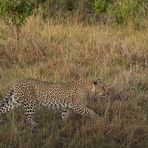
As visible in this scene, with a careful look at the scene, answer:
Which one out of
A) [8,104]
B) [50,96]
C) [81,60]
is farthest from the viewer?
[81,60]

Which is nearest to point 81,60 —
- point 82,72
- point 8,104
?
point 82,72

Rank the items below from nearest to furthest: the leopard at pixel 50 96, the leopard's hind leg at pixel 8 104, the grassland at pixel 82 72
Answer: the grassland at pixel 82 72
the leopard at pixel 50 96
the leopard's hind leg at pixel 8 104

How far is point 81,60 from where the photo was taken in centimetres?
1150

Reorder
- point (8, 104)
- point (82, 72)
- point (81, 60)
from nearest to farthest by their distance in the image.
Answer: point (8, 104) < point (82, 72) < point (81, 60)

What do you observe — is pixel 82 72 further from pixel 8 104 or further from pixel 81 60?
pixel 8 104

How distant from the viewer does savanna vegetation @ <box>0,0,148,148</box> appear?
7812mm

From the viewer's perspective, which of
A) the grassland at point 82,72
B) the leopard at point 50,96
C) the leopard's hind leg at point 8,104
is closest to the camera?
the grassland at point 82,72

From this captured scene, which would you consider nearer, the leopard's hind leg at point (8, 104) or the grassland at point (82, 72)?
the grassland at point (82, 72)

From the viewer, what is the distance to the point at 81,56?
38.6ft

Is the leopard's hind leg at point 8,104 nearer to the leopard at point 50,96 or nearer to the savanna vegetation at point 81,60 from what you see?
the leopard at point 50,96

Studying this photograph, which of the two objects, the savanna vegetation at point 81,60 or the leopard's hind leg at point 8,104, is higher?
the leopard's hind leg at point 8,104

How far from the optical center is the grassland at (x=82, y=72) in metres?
7.74

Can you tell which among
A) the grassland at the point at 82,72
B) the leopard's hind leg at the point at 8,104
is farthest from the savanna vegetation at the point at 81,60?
the leopard's hind leg at the point at 8,104

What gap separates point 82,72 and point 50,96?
90.6 inches
